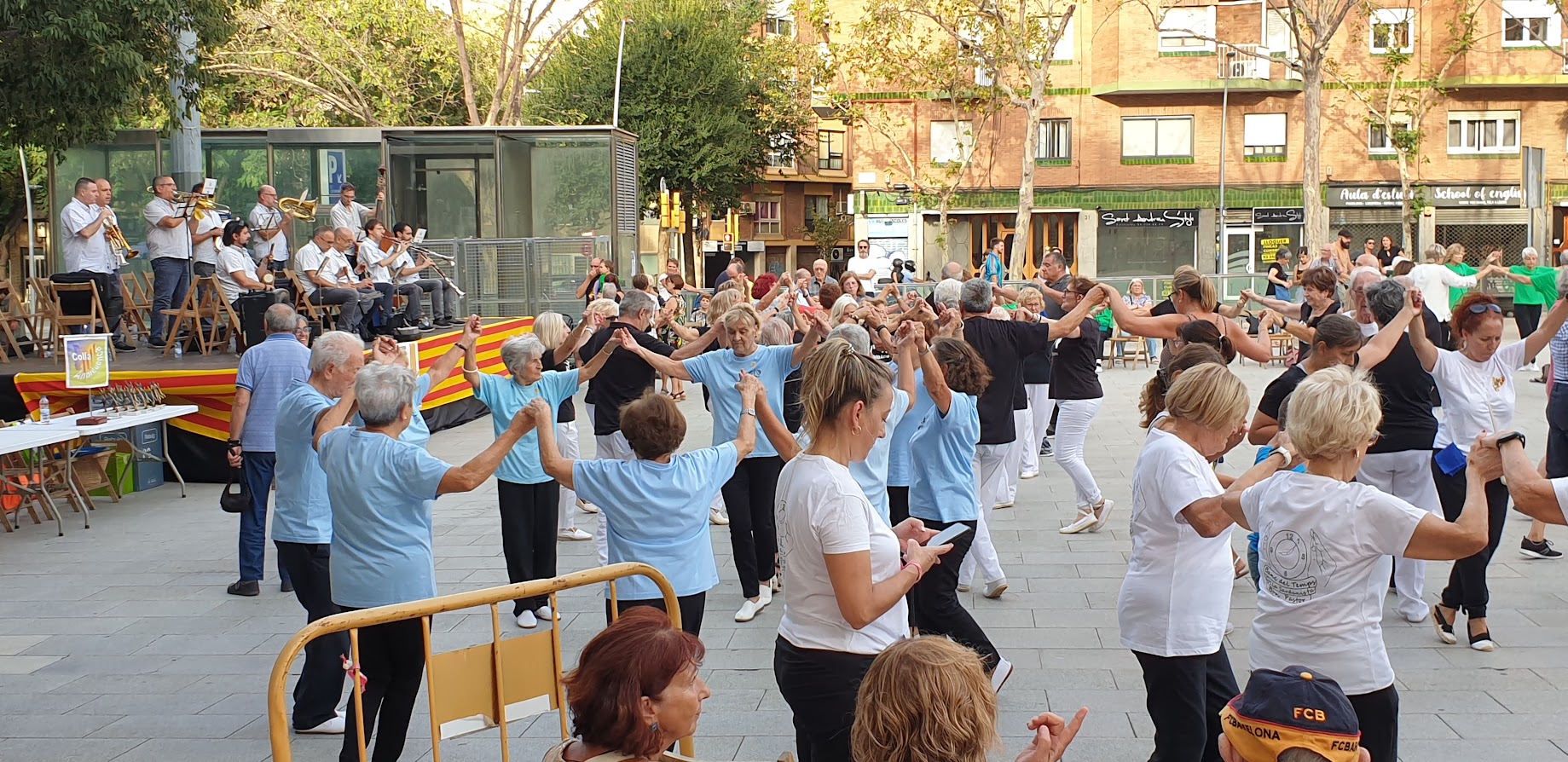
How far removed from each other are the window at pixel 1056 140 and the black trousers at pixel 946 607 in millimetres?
38514

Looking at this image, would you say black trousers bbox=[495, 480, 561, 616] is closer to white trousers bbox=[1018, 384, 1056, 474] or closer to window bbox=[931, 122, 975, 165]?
white trousers bbox=[1018, 384, 1056, 474]

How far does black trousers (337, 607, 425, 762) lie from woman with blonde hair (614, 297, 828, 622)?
2.74m

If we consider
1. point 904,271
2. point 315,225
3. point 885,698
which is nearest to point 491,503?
point 885,698

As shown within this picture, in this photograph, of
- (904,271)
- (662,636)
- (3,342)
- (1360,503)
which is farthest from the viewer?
(904,271)

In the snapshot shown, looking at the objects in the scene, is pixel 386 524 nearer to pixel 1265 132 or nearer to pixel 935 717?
pixel 935 717

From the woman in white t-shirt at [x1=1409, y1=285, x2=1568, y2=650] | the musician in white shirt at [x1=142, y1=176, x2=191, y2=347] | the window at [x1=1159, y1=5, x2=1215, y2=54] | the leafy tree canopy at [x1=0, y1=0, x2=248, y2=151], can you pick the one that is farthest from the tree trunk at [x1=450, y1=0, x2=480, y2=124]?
the woman in white t-shirt at [x1=1409, y1=285, x2=1568, y2=650]

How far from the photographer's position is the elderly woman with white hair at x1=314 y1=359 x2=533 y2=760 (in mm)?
A: 4727

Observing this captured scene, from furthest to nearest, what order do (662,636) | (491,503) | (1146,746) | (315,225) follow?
(315,225), (491,503), (1146,746), (662,636)

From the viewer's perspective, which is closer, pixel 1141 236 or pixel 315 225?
pixel 315 225

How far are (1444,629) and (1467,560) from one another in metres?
0.48

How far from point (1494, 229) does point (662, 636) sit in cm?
4425

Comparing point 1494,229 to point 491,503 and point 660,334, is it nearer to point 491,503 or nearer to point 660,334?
point 660,334

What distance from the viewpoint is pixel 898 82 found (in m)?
41.7

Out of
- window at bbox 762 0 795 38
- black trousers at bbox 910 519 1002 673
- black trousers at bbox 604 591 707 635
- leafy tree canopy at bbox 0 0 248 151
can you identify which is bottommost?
black trousers at bbox 910 519 1002 673
